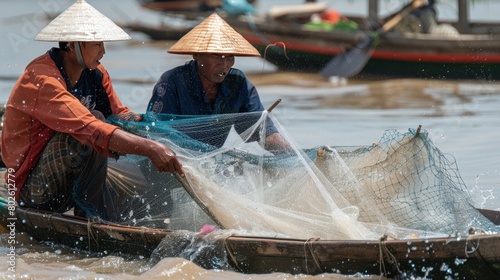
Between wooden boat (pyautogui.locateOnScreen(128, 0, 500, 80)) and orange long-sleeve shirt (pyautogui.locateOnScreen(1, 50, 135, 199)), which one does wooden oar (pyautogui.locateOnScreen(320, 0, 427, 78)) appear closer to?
wooden boat (pyautogui.locateOnScreen(128, 0, 500, 80))

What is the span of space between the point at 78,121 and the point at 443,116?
632 centimetres

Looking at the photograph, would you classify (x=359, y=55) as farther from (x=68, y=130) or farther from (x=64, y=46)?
(x=68, y=130)

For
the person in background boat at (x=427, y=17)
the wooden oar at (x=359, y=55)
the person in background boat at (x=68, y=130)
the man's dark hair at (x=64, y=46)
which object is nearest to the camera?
the person in background boat at (x=68, y=130)

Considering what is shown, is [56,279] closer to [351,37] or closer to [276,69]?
[351,37]

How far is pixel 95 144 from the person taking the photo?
4016mm

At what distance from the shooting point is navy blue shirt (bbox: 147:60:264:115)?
4.61 meters

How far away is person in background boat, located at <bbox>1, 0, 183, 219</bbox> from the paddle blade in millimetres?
8318

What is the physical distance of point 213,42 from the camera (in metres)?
4.57

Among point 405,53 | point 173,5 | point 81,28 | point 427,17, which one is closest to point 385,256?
point 81,28

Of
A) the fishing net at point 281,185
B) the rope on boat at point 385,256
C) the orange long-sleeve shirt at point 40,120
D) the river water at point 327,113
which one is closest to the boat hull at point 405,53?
the river water at point 327,113

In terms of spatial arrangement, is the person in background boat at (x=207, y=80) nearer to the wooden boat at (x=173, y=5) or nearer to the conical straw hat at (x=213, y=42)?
the conical straw hat at (x=213, y=42)

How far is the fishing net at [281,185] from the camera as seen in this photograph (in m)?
4.08

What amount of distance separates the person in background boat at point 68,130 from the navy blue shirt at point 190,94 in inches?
9.9

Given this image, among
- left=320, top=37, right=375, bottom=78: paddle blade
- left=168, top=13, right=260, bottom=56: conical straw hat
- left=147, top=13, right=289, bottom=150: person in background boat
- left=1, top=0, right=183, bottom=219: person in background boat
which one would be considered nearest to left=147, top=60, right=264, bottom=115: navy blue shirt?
left=147, top=13, right=289, bottom=150: person in background boat
